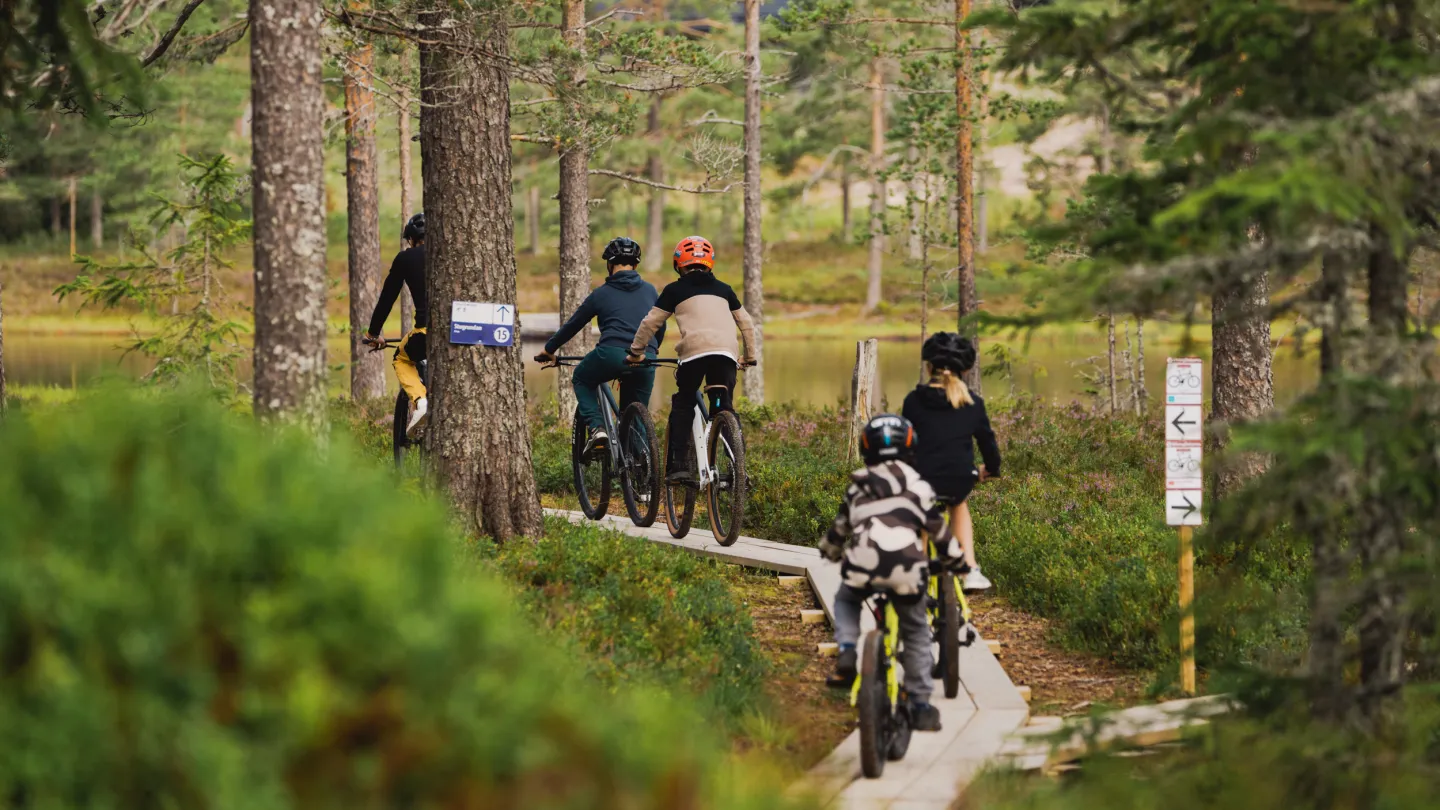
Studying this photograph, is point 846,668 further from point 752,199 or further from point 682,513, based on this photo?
point 752,199

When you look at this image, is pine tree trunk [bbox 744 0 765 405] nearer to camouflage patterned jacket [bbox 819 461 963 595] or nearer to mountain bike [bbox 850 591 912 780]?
camouflage patterned jacket [bbox 819 461 963 595]

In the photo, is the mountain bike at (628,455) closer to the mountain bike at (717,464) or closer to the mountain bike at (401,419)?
the mountain bike at (717,464)

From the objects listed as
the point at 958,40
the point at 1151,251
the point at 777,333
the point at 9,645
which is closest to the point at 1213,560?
the point at 1151,251

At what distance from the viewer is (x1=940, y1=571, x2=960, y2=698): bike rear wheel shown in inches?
302

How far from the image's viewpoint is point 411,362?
38.4 feet

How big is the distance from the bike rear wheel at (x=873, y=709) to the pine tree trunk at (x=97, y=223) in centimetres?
6731

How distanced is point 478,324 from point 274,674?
6125 millimetres

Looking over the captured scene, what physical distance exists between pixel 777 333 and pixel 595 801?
185 ft

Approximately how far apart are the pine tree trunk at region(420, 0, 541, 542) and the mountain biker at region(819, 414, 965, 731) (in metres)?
3.38

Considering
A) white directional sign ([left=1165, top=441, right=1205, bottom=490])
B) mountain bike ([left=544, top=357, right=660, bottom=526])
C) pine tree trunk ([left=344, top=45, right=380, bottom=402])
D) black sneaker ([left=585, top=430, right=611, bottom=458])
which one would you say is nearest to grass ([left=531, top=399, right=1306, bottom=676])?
white directional sign ([left=1165, top=441, right=1205, bottom=490])

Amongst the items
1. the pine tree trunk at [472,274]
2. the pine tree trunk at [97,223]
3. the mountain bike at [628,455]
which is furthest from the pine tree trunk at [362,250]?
the pine tree trunk at [97,223]

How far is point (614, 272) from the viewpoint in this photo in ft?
37.3

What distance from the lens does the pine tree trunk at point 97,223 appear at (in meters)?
66.9

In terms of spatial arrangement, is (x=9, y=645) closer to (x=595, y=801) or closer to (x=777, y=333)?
(x=595, y=801)
